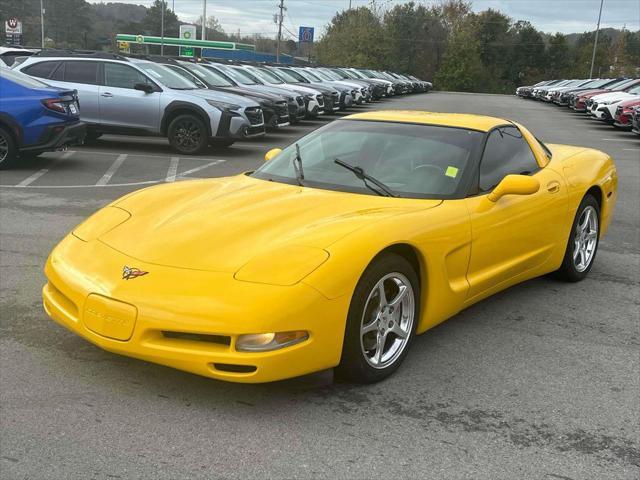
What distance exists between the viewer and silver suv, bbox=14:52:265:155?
12.4 meters

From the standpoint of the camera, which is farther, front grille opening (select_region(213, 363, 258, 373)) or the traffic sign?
the traffic sign

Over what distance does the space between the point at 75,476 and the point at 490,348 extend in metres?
2.46

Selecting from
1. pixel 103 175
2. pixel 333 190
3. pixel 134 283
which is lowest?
pixel 103 175

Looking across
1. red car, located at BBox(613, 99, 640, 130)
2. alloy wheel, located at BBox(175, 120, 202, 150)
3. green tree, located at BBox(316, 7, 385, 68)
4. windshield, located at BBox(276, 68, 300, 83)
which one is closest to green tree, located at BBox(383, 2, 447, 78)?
green tree, located at BBox(316, 7, 385, 68)

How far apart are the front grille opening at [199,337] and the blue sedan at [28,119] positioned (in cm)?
768

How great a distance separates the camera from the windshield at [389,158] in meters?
4.22

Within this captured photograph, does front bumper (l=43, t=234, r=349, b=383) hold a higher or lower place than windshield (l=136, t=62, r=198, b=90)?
lower

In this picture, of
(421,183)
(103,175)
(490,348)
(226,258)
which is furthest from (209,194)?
(103,175)

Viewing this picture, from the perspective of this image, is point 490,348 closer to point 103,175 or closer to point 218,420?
point 218,420

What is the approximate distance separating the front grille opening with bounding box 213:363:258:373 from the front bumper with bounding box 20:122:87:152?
785 centimetres

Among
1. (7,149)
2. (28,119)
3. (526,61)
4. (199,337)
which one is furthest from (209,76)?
(526,61)

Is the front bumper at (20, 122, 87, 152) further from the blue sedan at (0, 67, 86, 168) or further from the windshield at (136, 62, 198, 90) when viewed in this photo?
the windshield at (136, 62, 198, 90)

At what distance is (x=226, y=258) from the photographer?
329 centimetres

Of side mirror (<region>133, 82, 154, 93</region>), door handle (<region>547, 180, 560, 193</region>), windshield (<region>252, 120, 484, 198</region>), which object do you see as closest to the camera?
windshield (<region>252, 120, 484, 198</region>)
